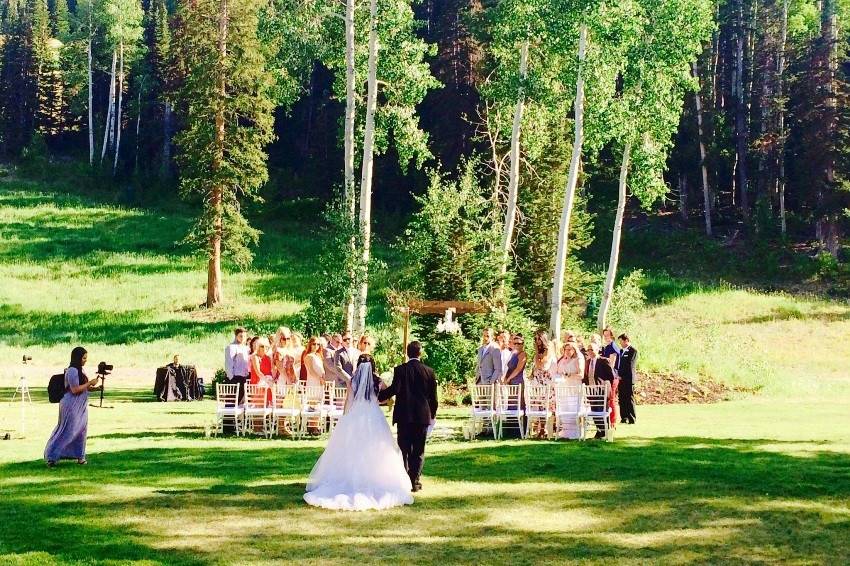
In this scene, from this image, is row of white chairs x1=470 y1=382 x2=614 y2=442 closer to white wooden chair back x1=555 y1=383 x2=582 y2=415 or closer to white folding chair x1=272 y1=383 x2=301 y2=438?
white wooden chair back x1=555 y1=383 x2=582 y2=415

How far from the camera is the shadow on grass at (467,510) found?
9422 millimetres

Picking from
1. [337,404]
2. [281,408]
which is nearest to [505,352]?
[337,404]

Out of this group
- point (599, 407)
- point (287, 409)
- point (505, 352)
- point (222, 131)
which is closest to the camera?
point (599, 407)

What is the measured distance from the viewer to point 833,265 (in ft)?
164

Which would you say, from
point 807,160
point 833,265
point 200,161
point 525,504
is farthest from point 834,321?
point 525,504

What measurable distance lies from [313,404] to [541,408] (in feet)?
13.6

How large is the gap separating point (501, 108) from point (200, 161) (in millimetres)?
18131

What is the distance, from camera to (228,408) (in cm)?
1794

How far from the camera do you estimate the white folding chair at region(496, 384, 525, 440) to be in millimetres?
17016

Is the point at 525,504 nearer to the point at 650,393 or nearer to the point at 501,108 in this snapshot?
the point at 650,393

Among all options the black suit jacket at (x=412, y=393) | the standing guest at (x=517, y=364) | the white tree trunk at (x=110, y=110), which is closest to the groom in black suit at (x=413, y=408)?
the black suit jacket at (x=412, y=393)

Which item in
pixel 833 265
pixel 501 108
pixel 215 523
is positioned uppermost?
pixel 501 108

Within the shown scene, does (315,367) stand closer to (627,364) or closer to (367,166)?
(627,364)

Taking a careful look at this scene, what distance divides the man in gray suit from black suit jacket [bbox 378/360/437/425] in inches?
216
